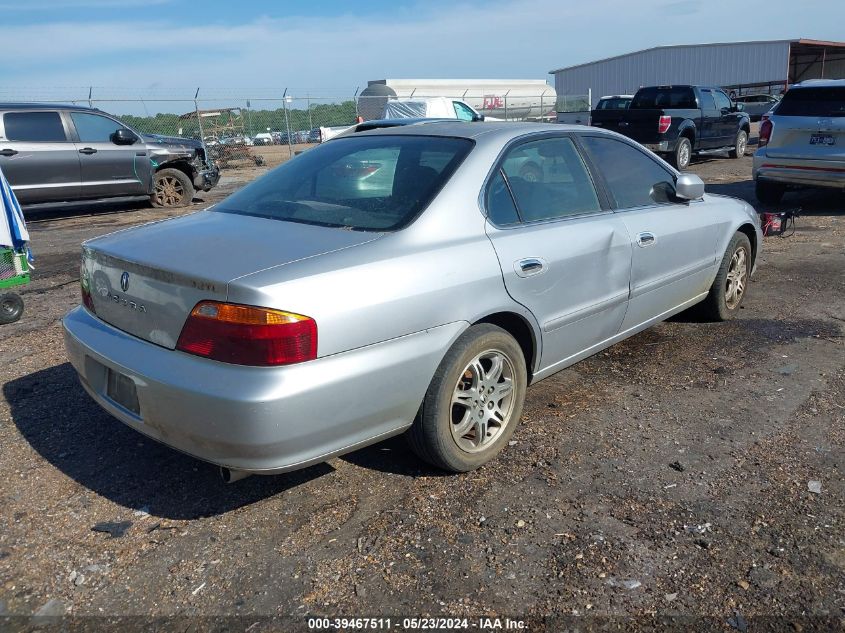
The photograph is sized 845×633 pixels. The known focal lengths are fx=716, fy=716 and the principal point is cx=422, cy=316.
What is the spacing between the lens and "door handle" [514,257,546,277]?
10.9ft

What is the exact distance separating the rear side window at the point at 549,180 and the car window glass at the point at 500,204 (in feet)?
0.15

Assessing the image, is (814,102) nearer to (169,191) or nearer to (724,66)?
(169,191)

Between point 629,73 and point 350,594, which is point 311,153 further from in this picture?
point 629,73

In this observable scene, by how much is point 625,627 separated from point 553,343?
1.56 meters

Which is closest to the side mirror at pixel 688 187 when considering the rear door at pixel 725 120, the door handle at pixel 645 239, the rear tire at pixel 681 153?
the door handle at pixel 645 239

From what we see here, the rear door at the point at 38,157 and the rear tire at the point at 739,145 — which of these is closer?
the rear door at the point at 38,157

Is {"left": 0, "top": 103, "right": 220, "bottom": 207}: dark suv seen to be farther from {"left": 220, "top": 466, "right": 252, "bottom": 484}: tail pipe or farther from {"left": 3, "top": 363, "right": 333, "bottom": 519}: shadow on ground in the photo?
{"left": 220, "top": 466, "right": 252, "bottom": 484}: tail pipe

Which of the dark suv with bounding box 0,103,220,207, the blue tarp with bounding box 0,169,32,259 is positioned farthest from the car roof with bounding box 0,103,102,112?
the blue tarp with bounding box 0,169,32,259

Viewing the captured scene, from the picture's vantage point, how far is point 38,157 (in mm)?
10672

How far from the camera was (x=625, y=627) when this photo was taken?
2.35 m

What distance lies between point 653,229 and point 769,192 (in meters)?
7.27

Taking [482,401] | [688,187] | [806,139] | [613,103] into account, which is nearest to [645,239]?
[688,187]

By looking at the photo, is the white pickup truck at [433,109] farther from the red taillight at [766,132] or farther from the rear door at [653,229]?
the rear door at [653,229]

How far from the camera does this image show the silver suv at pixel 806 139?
912 centimetres
